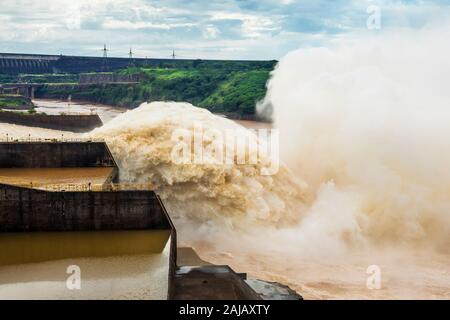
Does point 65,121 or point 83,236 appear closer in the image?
point 83,236

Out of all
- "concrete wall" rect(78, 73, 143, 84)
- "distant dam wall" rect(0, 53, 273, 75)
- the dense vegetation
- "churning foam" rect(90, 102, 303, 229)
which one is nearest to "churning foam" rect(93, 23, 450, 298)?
"churning foam" rect(90, 102, 303, 229)

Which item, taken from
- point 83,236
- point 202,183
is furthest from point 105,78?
point 83,236

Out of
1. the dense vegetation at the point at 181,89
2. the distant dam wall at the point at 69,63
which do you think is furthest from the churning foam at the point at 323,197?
the distant dam wall at the point at 69,63

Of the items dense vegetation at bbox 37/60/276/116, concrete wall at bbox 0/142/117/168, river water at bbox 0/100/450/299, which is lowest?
river water at bbox 0/100/450/299

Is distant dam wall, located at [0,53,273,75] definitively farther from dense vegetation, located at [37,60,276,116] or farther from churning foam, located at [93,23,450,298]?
churning foam, located at [93,23,450,298]

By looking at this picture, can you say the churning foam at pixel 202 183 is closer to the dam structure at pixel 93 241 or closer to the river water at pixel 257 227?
the river water at pixel 257 227
